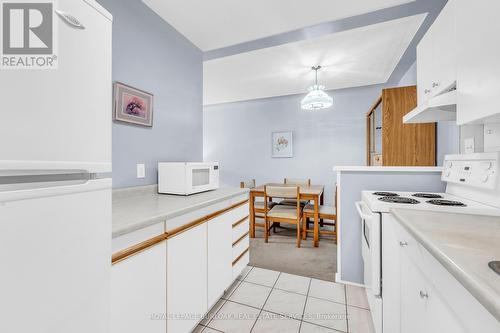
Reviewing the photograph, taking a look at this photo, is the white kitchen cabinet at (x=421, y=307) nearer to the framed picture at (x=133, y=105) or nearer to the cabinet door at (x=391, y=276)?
the cabinet door at (x=391, y=276)

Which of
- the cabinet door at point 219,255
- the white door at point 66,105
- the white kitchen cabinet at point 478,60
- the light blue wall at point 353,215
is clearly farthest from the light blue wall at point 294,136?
the white door at point 66,105

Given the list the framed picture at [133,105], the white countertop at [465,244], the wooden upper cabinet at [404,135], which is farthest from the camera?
the wooden upper cabinet at [404,135]

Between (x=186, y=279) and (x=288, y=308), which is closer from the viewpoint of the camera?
(x=186, y=279)

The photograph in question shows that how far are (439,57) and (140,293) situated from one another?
2.05 metres

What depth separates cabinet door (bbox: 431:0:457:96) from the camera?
110 centimetres

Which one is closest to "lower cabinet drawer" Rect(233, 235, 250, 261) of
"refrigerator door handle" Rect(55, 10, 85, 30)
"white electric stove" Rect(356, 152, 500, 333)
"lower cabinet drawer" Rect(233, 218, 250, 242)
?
"lower cabinet drawer" Rect(233, 218, 250, 242)

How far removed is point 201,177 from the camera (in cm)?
178

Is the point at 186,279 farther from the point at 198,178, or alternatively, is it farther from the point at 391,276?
the point at 391,276

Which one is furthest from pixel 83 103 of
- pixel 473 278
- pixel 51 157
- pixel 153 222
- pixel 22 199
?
pixel 473 278

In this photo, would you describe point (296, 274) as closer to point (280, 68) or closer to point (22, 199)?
point (22, 199)

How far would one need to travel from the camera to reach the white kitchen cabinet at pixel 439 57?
111cm

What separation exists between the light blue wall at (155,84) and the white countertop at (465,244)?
1.74 meters

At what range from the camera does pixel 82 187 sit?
58 cm

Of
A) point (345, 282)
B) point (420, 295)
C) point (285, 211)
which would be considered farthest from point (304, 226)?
point (420, 295)
